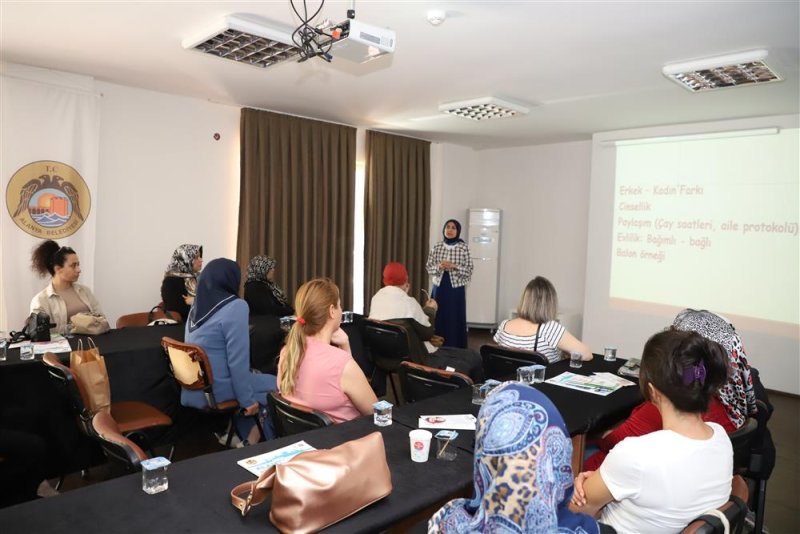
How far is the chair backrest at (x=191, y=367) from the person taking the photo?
280 cm

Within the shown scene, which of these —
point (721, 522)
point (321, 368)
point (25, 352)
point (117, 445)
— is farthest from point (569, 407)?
point (25, 352)

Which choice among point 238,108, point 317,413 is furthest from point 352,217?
point 317,413

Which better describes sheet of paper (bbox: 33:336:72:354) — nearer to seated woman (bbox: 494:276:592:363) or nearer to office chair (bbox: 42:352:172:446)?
office chair (bbox: 42:352:172:446)

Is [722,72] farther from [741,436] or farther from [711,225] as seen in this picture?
[741,436]

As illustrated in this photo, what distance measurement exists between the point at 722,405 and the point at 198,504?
1.94 meters

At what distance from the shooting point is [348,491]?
4.62ft

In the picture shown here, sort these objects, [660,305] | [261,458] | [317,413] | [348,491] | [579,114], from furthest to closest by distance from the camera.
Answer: [660,305] → [579,114] → [317,413] → [261,458] → [348,491]

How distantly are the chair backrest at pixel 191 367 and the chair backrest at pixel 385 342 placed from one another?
4.26ft

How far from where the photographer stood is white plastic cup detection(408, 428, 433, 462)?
1752 millimetres

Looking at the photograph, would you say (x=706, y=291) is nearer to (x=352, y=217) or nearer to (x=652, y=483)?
(x=352, y=217)

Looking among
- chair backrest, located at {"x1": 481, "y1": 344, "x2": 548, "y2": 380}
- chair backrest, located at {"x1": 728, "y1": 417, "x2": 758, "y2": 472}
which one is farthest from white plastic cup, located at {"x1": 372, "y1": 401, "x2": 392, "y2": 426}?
chair backrest, located at {"x1": 728, "y1": 417, "x2": 758, "y2": 472}

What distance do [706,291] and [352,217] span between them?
3.95 metres

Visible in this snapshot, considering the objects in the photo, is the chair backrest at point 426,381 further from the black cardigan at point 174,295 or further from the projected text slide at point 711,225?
the projected text slide at point 711,225

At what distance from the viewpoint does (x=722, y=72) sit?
3777mm
